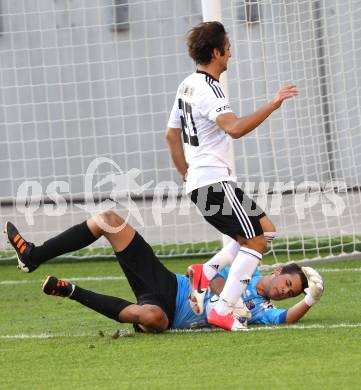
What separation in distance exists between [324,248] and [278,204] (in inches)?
24.3

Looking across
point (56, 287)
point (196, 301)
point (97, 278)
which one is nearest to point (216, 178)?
point (196, 301)

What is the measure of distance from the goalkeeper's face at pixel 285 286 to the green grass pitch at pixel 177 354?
0.71 ft

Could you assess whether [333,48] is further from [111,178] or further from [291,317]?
[291,317]

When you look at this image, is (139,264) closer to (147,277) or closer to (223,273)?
(147,277)

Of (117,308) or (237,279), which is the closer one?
(117,308)

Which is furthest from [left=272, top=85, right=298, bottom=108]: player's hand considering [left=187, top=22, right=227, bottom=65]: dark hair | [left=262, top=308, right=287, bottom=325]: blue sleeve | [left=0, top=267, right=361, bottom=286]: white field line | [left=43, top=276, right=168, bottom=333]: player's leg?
[left=0, top=267, right=361, bottom=286]: white field line

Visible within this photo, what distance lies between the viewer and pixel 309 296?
704 centimetres

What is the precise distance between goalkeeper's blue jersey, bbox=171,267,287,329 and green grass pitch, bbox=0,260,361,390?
0.16 metres

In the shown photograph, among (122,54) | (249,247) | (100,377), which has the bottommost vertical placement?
(100,377)

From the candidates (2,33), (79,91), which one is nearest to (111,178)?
(79,91)

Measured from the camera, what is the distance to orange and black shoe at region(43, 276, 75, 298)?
22.8ft

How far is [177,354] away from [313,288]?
1.07 meters

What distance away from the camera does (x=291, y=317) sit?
7195 mm

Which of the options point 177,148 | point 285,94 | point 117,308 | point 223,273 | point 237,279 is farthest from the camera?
point 177,148
